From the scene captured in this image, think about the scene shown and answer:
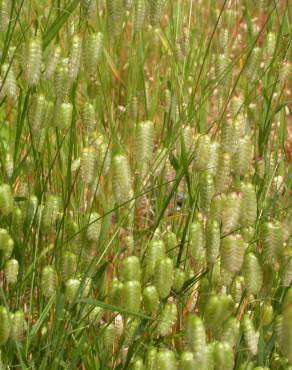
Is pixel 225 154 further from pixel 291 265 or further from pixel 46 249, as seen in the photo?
pixel 46 249

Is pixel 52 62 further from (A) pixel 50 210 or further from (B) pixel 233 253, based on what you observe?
(B) pixel 233 253

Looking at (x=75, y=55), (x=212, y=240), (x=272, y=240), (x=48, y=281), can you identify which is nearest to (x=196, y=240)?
(x=212, y=240)

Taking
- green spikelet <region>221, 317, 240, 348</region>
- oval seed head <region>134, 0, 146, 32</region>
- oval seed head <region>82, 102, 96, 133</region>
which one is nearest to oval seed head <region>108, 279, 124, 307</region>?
green spikelet <region>221, 317, 240, 348</region>

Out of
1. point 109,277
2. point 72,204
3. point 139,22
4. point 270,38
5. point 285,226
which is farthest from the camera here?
point 72,204

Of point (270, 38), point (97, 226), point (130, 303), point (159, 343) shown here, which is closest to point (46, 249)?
point (97, 226)

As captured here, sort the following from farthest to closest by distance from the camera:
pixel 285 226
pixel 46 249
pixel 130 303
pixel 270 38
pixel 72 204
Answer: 1. pixel 72 204
2. pixel 270 38
3. pixel 46 249
4. pixel 285 226
5. pixel 130 303

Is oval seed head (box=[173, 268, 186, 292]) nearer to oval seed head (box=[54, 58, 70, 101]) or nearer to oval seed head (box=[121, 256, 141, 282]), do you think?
oval seed head (box=[121, 256, 141, 282])
